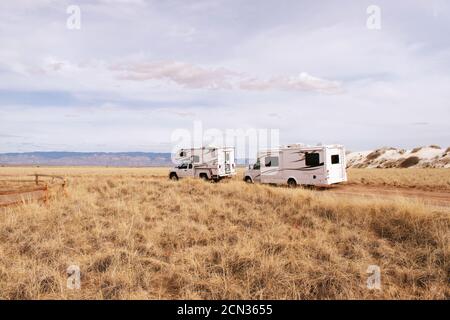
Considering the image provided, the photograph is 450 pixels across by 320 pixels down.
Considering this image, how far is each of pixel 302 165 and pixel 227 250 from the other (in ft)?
49.2

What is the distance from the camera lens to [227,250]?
7973 millimetres

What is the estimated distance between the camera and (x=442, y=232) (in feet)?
27.6

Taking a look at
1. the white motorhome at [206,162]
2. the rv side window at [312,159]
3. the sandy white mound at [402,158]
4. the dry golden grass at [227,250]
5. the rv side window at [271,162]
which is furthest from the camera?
the sandy white mound at [402,158]

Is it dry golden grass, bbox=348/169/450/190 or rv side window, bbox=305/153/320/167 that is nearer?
rv side window, bbox=305/153/320/167

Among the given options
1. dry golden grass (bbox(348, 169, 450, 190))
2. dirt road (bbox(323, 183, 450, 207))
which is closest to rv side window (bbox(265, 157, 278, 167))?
dirt road (bbox(323, 183, 450, 207))

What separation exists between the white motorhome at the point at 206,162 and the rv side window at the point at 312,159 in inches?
302

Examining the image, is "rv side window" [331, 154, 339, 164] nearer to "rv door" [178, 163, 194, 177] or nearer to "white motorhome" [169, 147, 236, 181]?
"white motorhome" [169, 147, 236, 181]

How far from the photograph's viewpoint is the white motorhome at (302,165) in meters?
21.0

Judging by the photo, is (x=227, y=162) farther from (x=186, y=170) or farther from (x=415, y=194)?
(x=415, y=194)

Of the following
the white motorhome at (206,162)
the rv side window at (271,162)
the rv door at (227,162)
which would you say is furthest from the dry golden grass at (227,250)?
the rv door at (227,162)

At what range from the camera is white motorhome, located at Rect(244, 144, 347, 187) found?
21.0 m

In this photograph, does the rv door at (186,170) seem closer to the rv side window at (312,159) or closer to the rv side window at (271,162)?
the rv side window at (271,162)
